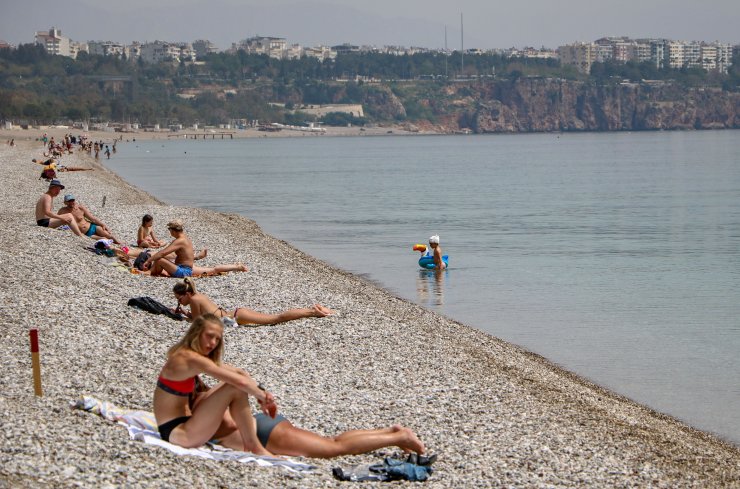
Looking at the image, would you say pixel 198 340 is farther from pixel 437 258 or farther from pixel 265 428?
pixel 437 258

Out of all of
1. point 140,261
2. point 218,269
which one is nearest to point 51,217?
point 140,261

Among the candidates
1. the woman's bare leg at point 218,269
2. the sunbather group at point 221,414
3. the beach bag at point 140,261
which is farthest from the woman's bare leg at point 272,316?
the sunbather group at point 221,414

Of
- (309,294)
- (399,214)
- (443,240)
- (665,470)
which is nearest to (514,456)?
(665,470)

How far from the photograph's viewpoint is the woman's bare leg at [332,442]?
28.1ft

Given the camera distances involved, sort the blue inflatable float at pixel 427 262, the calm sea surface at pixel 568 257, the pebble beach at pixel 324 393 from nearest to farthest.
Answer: the pebble beach at pixel 324 393 → the calm sea surface at pixel 568 257 → the blue inflatable float at pixel 427 262

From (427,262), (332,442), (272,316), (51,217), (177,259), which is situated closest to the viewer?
(332,442)

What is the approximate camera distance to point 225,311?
1438cm

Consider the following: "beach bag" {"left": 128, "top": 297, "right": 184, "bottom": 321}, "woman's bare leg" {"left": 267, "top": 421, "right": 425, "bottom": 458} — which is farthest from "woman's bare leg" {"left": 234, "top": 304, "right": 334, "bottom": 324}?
"woman's bare leg" {"left": 267, "top": 421, "right": 425, "bottom": 458}

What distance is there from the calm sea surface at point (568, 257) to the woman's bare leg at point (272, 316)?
11.6 ft

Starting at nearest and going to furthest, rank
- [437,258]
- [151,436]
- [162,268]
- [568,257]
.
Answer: [151,436] → [162,268] → [437,258] → [568,257]

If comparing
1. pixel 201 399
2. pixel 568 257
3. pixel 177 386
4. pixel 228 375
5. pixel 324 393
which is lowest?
pixel 568 257

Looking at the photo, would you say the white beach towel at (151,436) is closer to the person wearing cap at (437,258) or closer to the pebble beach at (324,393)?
the pebble beach at (324,393)

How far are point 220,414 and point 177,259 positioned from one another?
401 inches

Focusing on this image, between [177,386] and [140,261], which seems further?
[140,261]
